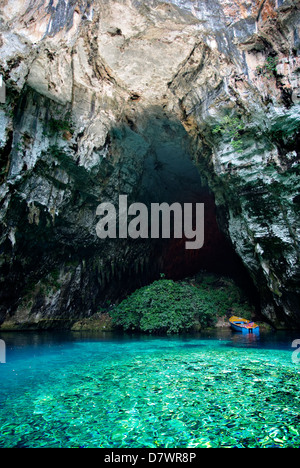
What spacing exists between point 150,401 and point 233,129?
8144 mm

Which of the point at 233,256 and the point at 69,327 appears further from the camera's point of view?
the point at 233,256

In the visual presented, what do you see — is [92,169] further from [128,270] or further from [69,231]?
[128,270]

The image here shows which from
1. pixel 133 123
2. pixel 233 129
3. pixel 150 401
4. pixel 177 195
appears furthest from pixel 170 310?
pixel 150 401

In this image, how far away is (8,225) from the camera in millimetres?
9242

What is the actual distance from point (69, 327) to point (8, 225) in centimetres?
649

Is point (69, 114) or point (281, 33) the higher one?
point (281, 33)

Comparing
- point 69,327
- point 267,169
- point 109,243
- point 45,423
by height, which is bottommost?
point 69,327

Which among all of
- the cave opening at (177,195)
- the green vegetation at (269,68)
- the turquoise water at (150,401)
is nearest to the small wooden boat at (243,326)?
the cave opening at (177,195)

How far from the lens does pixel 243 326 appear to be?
11922mm

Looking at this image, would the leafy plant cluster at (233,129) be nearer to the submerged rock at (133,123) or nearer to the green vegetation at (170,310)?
the submerged rock at (133,123)

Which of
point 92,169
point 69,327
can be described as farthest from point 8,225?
point 69,327

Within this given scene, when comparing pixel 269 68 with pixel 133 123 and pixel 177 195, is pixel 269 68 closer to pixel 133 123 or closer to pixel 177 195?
pixel 133 123

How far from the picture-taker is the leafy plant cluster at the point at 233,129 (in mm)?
8851

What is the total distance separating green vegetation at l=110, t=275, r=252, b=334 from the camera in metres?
11.8
